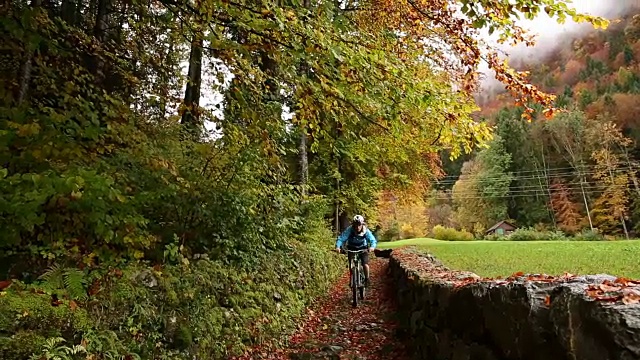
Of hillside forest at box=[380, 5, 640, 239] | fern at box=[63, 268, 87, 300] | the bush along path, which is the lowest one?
the bush along path

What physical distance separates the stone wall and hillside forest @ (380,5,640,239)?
34926mm

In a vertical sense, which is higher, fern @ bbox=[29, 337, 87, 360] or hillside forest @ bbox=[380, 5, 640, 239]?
hillside forest @ bbox=[380, 5, 640, 239]

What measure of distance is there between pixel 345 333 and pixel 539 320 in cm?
479

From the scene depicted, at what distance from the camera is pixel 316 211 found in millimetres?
11547

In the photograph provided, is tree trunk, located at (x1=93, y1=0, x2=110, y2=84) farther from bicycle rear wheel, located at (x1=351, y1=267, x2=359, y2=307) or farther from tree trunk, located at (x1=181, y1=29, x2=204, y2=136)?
bicycle rear wheel, located at (x1=351, y1=267, x2=359, y2=307)

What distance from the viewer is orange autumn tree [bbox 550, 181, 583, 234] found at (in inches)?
1901

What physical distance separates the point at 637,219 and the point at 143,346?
1867 inches

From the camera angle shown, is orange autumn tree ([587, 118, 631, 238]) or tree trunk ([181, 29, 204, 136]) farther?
orange autumn tree ([587, 118, 631, 238])

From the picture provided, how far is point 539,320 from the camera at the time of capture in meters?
2.60

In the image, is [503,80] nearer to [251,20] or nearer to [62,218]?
[251,20]

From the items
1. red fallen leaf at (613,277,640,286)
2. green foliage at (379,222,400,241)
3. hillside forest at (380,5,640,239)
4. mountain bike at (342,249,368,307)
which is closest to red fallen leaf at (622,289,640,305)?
red fallen leaf at (613,277,640,286)

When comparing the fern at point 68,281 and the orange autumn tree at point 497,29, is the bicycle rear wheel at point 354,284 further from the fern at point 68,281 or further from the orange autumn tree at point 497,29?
the fern at point 68,281

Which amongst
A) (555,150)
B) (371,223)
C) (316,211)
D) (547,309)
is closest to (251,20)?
(547,309)

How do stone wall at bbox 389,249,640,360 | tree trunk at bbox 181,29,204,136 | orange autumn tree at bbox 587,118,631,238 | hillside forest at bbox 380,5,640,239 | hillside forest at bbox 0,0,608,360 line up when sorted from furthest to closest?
1. hillside forest at bbox 380,5,640,239
2. orange autumn tree at bbox 587,118,631,238
3. tree trunk at bbox 181,29,204,136
4. hillside forest at bbox 0,0,608,360
5. stone wall at bbox 389,249,640,360
